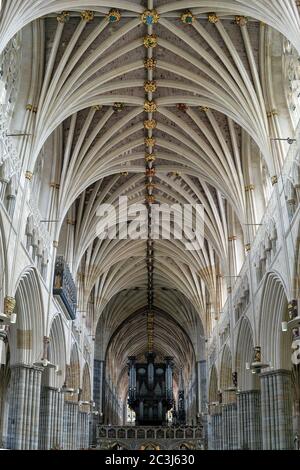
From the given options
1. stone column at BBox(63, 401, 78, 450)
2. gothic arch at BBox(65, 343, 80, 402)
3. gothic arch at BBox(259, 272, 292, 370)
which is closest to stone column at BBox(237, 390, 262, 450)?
gothic arch at BBox(259, 272, 292, 370)

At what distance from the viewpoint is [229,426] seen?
111ft

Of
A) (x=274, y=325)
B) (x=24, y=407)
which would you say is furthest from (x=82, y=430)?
(x=274, y=325)

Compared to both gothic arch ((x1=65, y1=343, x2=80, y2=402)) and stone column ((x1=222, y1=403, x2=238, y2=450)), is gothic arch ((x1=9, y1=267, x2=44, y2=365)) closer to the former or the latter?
gothic arch ((x1=65, y1=343, x2=80, y2=402))

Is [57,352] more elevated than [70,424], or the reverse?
[57,352]

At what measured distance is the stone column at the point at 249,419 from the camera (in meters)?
27.6

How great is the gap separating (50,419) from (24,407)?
5890 mm

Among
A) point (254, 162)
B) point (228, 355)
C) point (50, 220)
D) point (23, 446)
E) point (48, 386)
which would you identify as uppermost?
point (254, 162)

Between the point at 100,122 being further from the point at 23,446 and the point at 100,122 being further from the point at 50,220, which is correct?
the point at 23,446

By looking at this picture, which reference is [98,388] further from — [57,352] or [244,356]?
[244,356]

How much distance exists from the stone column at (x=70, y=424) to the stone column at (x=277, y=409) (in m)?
14.5

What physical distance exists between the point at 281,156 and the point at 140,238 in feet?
66.5

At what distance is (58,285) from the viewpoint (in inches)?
1056

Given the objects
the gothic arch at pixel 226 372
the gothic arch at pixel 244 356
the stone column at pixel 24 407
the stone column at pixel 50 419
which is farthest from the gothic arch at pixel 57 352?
the gothic arch at pixel 226 372
